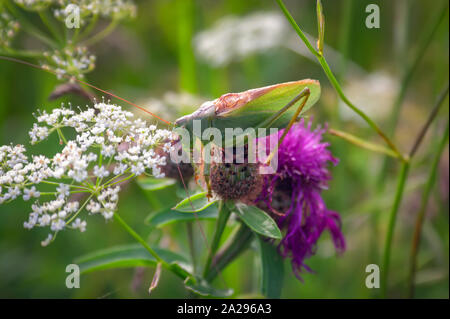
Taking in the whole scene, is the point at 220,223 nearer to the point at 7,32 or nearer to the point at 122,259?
the point at 122,259

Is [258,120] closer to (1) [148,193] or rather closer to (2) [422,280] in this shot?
(1) [148,193]

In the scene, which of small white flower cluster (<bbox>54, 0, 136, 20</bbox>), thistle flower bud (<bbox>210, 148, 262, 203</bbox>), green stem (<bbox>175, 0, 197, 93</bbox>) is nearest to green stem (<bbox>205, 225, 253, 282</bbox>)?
thistle flower bud (<bbox>210, 148, 262, 203</bbox>)

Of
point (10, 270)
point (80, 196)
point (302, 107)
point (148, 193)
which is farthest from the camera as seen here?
point (10, 270)

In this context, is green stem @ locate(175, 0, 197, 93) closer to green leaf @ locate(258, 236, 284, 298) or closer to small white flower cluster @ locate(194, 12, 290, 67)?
small white flower cluster @ locate(194, 12, 290, 67)

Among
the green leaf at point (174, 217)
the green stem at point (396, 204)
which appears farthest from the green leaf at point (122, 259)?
the green stem at point (396, 204)

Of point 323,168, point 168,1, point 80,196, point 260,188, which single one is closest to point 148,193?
point 80,196

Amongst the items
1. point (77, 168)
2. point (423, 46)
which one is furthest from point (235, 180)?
point (423, 46)
